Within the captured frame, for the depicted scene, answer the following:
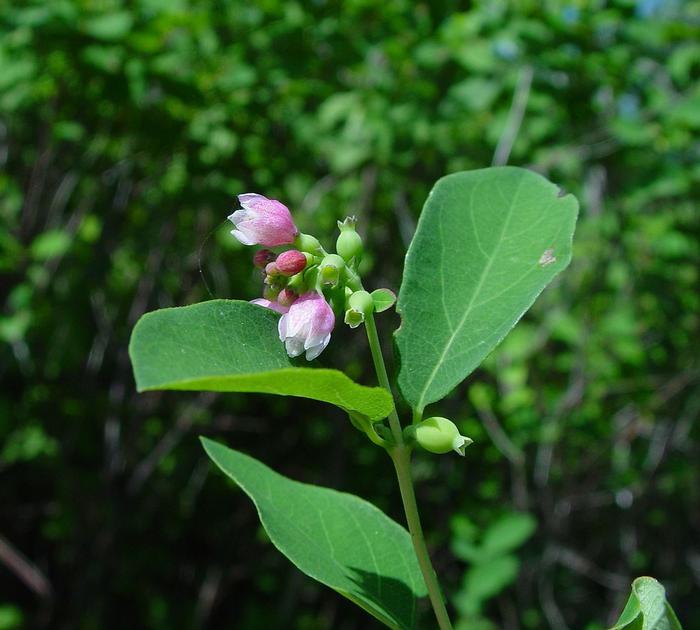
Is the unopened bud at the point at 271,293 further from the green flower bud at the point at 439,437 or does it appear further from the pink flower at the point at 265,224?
the green flower bud at the point at 439,437

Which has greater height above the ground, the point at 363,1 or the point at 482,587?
the point at 363,1

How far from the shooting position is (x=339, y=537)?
83 centimetres

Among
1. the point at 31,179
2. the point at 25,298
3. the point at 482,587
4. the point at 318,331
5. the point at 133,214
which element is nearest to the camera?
the point at 318,331

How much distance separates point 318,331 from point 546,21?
2.26 meters

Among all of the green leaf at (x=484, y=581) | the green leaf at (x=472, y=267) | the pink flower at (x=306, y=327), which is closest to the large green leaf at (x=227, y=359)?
the pink flower at (x=306, y=327)

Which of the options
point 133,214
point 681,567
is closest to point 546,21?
point 133,214

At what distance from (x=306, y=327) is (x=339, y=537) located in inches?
9.6

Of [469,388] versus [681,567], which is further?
[681,567]

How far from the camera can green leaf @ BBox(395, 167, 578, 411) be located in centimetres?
79

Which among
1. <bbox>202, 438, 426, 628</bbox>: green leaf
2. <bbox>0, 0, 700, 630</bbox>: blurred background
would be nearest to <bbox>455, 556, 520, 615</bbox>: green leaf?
<bbox>0, 0, 700, 630</bbox>: blurred background

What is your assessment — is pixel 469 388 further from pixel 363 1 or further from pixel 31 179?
pixel 31 179

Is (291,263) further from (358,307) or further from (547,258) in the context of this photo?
(547,258)

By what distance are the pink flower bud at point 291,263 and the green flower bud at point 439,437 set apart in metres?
0.17

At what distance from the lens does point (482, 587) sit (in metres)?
2.52
